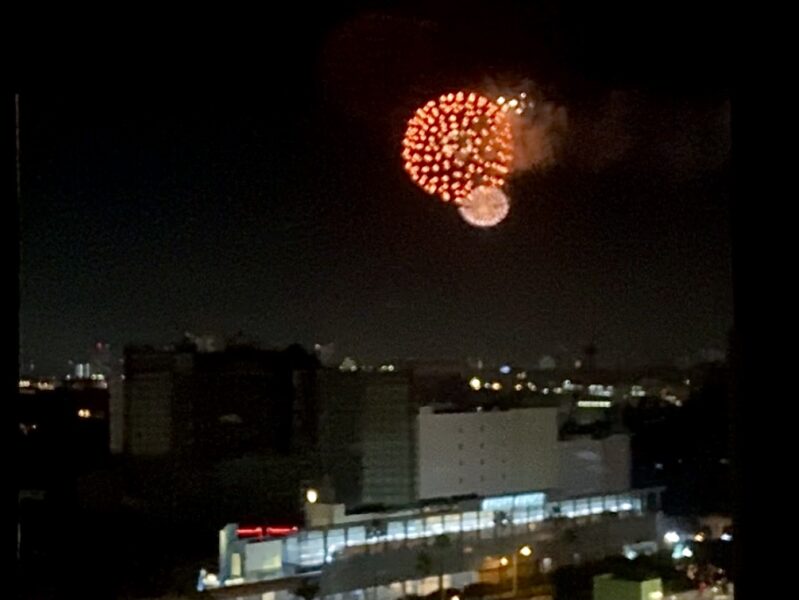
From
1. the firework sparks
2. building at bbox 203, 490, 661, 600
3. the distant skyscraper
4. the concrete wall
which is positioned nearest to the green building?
building at bbox 203, 490, 661, 600

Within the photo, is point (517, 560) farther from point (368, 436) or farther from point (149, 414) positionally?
point (149, 414)

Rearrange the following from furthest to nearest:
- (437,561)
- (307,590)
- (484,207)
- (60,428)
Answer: (484,207)
(437,561)
(307,590)
(60,428)

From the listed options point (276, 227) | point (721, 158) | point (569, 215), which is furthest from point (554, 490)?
point (721, 158)

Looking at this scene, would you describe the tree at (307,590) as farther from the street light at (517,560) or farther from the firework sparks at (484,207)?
the firework sparks at (484,207)

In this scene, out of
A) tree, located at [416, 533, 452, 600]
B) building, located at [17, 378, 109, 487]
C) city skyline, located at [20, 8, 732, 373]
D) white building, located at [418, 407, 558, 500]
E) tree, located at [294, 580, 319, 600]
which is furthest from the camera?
white building, located at [418, 407, 558, 500]

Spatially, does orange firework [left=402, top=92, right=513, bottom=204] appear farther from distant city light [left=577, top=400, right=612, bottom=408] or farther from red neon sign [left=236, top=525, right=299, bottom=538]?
red neon sign [left=236, top=525, right=299, bottom=538]

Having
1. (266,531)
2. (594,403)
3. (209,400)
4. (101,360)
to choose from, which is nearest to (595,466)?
(594,403)
